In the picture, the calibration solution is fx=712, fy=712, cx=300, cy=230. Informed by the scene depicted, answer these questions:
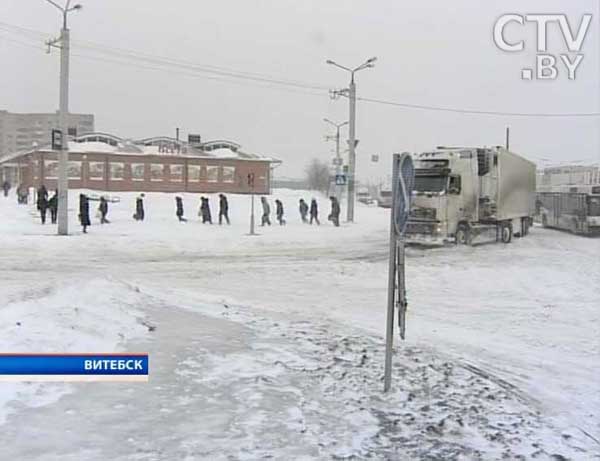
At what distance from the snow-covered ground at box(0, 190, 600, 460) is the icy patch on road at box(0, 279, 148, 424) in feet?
0.09

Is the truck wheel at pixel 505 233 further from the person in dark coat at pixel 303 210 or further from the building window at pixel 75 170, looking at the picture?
the building window at pixel 75 170

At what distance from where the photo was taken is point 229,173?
6556 cm

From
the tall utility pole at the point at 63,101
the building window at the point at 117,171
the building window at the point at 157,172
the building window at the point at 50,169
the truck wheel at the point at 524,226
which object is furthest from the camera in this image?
the building window at the point at 157,172

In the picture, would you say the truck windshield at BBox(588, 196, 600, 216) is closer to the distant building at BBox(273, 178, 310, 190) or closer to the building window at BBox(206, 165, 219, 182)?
the distant building at BBox(273, 178, 310, 190)

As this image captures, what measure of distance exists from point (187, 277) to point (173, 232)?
13.8 meters

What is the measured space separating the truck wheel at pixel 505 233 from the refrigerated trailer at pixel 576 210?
6.73 meters

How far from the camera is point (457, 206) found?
84.5ft

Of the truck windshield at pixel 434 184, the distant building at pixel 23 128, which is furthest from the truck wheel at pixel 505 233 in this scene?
the distant building at pixel 23 128

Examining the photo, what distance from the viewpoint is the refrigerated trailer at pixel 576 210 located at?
112ft

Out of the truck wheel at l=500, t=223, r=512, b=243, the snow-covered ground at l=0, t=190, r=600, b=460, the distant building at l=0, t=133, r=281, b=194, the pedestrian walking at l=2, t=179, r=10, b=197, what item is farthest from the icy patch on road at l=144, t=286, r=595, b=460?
the distant building at l=0, t=133, r=281, b=194

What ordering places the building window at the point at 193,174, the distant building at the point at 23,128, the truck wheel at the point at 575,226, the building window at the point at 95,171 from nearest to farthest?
the distant building at the point at 23,128
the truck wheel at the point at 575,226
the building window at the point at 95,171
the building window at the point at 193,174

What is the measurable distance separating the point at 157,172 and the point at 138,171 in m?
1.67

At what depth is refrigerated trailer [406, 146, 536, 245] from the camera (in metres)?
25.4

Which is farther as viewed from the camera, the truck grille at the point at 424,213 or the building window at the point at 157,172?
the building window at the point at 157,172
